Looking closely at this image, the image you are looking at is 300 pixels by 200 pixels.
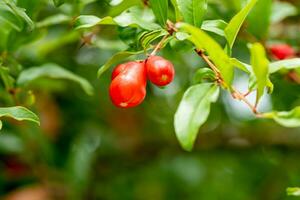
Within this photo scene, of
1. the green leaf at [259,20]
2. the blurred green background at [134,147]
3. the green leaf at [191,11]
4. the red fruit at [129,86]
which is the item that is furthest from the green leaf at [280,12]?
the red fruit at [129,86]

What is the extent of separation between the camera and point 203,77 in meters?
1.02

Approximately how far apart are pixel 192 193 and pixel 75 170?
45 centimetres

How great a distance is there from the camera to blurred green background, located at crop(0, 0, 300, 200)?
2127 mm

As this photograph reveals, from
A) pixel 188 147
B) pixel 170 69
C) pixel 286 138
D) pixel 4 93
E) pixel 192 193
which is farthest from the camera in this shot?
pixel 192 193

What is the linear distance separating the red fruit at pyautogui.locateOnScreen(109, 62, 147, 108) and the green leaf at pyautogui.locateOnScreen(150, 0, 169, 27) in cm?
11

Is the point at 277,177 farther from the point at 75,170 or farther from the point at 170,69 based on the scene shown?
the point at 170,69

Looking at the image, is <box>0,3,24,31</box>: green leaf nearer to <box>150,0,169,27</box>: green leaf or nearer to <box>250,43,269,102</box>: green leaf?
<box>150,0,169,27</box>: green leaf

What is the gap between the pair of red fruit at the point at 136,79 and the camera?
3.03 ft

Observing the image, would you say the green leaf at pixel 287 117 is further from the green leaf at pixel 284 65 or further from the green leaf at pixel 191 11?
the green leaf at pixel 191 11

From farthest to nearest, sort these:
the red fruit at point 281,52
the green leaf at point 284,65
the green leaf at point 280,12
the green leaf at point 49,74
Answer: the green leaf at point 280,12 → the red fruit at point 281,52 → the green leaf at point 49,74 → the green leaf at point 284,65

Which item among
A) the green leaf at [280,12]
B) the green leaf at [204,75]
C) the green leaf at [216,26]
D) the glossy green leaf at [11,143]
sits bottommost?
the glossy green leaf at [11,143]

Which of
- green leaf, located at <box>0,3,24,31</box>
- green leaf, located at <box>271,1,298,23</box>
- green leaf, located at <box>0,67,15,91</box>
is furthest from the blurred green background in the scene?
green leaf, located at <box>0,3,24,31</box>

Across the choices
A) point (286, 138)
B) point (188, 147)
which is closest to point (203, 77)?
point (188, 147)

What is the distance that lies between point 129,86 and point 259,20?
0.72 meters
